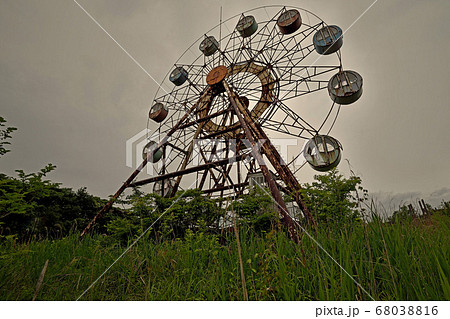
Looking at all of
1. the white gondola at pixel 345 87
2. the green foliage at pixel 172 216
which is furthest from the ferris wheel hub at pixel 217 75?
the green foliage at pixel 172 216

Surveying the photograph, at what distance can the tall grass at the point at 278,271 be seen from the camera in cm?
230

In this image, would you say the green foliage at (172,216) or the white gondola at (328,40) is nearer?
the green foliage at (172,216)

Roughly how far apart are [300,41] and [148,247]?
12176 mm

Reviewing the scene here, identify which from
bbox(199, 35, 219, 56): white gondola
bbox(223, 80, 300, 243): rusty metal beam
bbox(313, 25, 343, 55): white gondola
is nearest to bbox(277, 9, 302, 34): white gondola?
bbox(313, 25, 343, 55): white gondola

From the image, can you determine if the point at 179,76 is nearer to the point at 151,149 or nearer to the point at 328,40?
the point at 151,149

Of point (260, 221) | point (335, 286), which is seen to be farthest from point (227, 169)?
point (335, 286)

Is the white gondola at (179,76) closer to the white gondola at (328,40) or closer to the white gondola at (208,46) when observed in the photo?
the white gondola at (208,46)

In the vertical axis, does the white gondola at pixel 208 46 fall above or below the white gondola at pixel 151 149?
above

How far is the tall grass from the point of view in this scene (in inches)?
90.4

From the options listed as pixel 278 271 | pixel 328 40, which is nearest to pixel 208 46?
pixel 328 40

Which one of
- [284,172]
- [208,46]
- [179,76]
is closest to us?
[284,172]

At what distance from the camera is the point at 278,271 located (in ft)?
8.95

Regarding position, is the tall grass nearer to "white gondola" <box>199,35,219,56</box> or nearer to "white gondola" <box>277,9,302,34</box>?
"white gondola" <box>277,9,302,34</box>

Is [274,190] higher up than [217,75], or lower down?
lower down
